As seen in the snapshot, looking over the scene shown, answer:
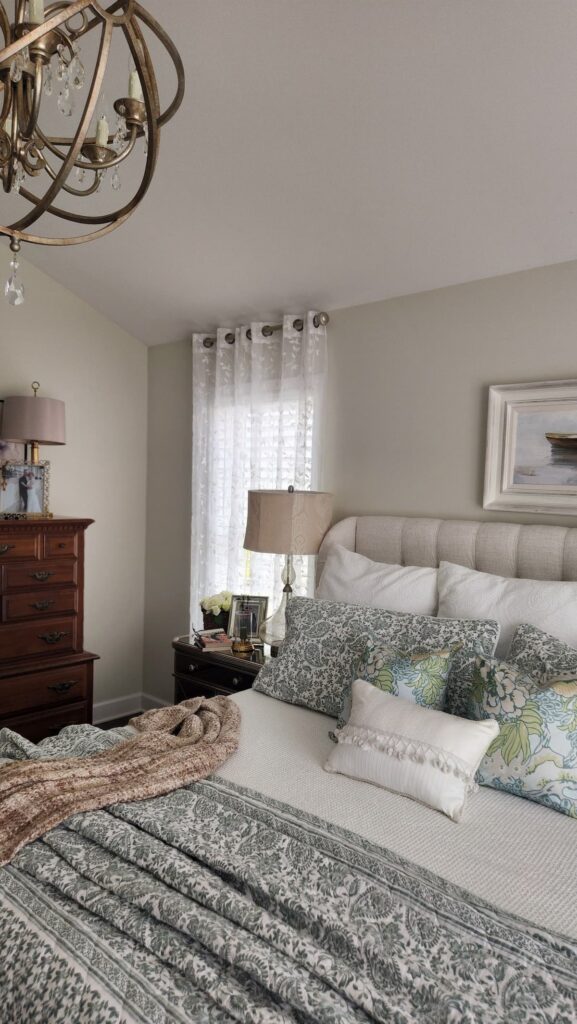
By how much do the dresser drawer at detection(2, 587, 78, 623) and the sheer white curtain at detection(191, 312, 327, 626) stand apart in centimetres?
73

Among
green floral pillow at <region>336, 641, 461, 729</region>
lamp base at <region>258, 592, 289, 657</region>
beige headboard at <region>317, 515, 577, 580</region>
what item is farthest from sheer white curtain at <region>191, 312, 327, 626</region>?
green floral pillow at <region>336, 641, 461, 729</region>

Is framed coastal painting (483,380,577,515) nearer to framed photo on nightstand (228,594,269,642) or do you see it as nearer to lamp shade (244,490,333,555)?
lamp shade (244,490,333,555)

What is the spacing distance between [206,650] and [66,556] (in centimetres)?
98

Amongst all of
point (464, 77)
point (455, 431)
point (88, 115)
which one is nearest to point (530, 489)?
point (455, 431)

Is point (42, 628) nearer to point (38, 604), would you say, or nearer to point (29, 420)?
point (38, 604)

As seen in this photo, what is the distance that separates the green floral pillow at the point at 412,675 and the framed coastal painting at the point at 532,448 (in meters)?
0.85

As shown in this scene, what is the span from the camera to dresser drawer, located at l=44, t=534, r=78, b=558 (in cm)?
340

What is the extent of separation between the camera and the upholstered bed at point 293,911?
40.6 inches

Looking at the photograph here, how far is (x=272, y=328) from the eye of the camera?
354cm

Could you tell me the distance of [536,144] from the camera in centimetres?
209

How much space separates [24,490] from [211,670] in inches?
56.3

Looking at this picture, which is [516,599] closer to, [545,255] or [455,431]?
[455,431]

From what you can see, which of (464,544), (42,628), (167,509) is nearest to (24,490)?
(42,628)

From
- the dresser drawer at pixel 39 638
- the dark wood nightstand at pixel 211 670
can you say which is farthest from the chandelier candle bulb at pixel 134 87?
the dresser drawer at pixel 39 638
